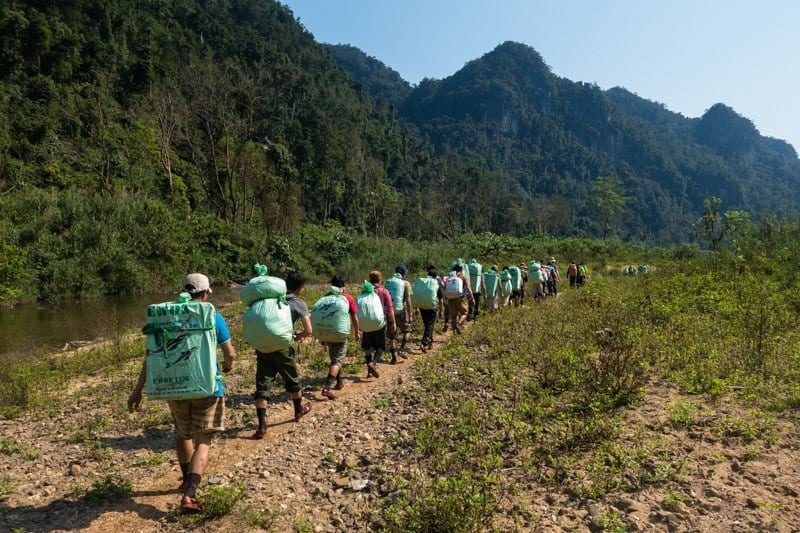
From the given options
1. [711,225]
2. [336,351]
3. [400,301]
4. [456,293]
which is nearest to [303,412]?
[336,351]

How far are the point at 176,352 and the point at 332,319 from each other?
306 centimetres

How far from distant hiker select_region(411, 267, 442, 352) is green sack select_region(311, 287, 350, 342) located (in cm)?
327

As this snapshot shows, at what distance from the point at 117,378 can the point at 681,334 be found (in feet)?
32.6

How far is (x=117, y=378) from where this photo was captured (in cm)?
896

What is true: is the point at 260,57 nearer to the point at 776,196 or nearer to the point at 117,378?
the point at 117,378

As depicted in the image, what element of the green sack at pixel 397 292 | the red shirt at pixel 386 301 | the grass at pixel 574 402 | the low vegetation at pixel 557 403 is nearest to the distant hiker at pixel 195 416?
the low vegetation at pixel 557 403

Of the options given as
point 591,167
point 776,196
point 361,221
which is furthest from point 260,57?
point 776,196

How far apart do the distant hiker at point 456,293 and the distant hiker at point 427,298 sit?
2.93ft

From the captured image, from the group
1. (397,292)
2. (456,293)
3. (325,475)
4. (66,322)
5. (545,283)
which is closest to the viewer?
(325,475)

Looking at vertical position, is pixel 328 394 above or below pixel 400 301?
below

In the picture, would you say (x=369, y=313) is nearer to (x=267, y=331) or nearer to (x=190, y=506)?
(x=267, y=331)

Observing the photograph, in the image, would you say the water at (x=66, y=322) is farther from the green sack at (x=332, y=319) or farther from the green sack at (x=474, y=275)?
the green sack at (x=474, y=275)

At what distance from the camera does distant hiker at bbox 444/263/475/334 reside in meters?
11.2

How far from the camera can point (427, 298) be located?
1007cm
